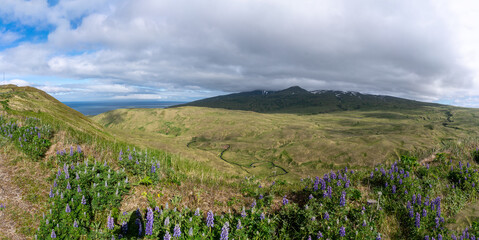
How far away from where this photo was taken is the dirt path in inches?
252

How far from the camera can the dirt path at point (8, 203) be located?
21.0 ft

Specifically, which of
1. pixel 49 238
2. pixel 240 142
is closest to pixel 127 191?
pixel 49 238

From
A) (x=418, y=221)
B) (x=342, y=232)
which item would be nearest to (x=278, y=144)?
(x=418, y=221)

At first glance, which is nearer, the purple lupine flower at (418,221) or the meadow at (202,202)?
the meadow at (202,202)

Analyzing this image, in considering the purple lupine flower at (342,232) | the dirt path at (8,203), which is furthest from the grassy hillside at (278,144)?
the purple lupine flower at (342,232)

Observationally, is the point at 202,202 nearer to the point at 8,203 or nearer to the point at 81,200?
the point at 81,200

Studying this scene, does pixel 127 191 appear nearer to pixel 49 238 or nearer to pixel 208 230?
pixel 49 238

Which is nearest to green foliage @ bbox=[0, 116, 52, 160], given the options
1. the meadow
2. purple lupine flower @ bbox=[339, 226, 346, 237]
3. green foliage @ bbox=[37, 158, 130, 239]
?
the meadow

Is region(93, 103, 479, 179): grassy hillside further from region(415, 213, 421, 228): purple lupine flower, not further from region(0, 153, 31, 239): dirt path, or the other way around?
region(415, 213, 421, 228): purple lupine flower

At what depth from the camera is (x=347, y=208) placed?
6980 millimetres

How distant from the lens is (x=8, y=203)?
295 inches

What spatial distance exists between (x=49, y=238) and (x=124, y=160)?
155 inches

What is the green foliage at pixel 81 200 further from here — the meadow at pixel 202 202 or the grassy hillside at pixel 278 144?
the grassy hillside at pixel 278 144

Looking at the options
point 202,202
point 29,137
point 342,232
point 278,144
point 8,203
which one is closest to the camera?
point 342,232
